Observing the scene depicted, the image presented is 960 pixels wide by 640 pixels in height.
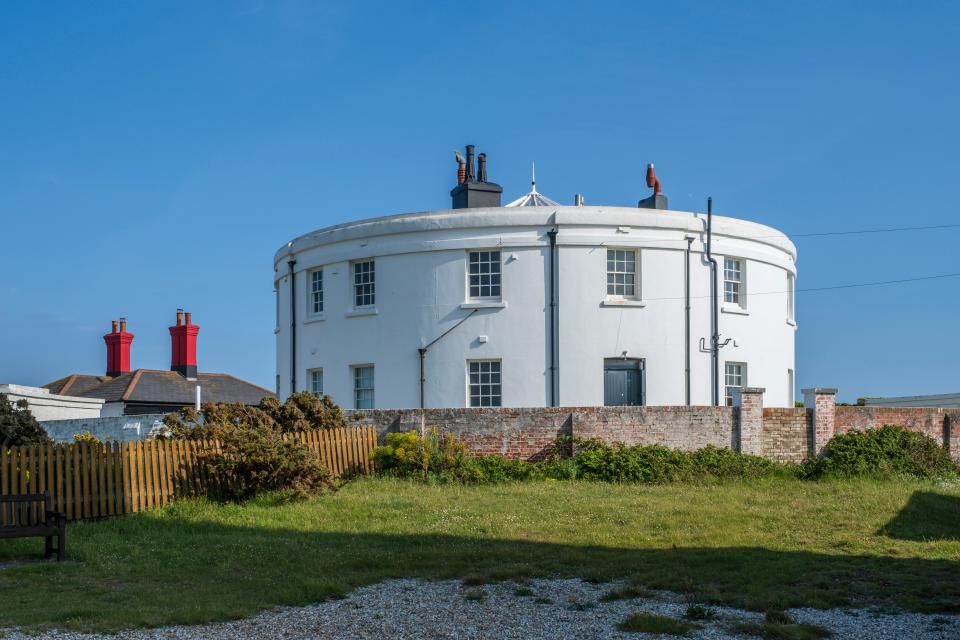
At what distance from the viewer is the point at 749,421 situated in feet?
70.2

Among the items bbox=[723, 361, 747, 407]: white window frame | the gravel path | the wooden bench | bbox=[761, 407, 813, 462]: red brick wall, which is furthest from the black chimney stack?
the gravel path

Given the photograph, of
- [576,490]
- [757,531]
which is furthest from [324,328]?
[757,531]

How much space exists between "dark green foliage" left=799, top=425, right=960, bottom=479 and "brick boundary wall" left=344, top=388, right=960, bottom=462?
0.47 meters

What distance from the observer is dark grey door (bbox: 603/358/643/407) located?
25500mm

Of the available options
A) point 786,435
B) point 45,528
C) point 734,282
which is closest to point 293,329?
point 734,282

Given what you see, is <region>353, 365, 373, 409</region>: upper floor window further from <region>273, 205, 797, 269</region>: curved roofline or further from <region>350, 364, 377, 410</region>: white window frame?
<region>273, 205, 797, 269</region>: curved roofline

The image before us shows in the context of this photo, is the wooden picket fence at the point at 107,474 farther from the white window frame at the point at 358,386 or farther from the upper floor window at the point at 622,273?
the upper floor window at the point at 622,273

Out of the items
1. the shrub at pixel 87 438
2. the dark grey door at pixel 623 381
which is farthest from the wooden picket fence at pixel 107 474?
the dark grey door at pixel 623 381

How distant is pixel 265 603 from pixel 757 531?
7349mm

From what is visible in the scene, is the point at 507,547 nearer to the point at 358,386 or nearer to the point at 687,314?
the point at 687,314

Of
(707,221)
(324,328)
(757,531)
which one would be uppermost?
(707,221)

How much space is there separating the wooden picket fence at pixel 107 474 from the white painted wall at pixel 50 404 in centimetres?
1149

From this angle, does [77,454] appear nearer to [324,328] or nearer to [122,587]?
[122,587]

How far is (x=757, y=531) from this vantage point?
46.6 feet
